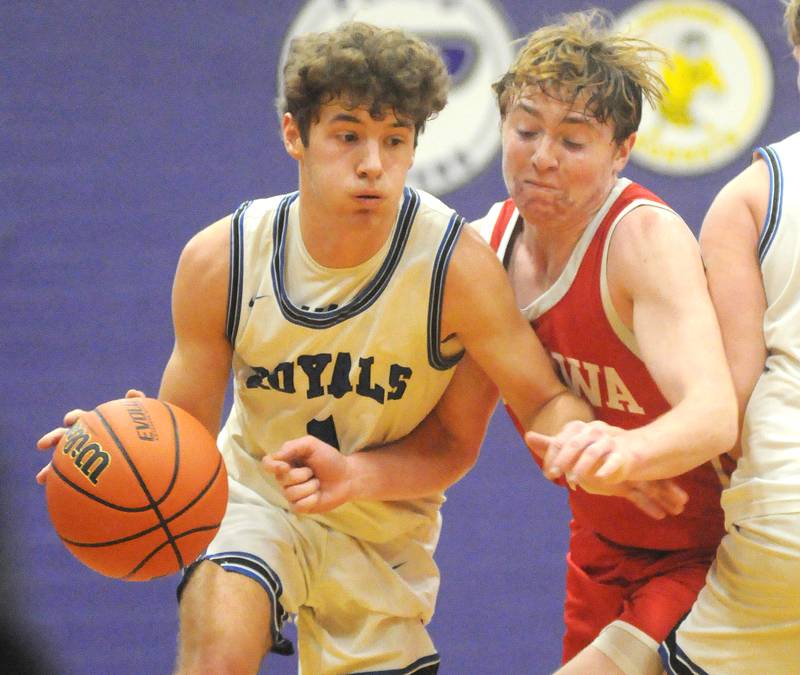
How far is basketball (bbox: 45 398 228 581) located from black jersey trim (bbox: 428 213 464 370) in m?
0.64

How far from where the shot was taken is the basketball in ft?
10.3

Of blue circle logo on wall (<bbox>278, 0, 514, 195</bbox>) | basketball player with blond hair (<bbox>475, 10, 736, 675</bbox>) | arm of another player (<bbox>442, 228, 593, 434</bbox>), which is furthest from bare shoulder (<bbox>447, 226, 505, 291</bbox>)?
blue circle logo on wall (<bbox>278, 0, 514, 195</bbox>)

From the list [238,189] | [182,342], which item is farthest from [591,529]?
[238,189]

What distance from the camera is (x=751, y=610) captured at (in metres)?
3.01

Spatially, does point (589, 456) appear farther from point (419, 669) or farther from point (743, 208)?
point (419, 669)

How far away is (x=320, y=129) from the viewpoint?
11.0ft

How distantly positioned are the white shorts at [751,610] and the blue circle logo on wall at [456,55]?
8.16 feet

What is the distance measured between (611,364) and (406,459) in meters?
0.61

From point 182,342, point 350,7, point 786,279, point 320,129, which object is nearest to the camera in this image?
point 786,279

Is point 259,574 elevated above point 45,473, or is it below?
below

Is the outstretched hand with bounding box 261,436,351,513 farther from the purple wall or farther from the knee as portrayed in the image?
the purple wall

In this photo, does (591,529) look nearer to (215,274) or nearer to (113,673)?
(215,274)

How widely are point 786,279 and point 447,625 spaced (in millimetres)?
2779

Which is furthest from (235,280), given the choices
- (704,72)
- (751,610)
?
(704,72)
